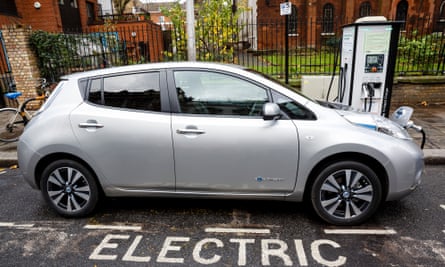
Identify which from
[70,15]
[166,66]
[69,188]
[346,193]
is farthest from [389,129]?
[70,15]

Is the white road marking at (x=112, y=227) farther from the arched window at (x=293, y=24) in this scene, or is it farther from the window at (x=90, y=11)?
the window at (x=90, y=11)

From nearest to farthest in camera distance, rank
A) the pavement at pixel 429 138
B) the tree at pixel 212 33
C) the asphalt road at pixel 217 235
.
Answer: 1. the asphalt road at pixel 217 235
2. the pavement at pixel 429 138
3. the tree at pixel 212 33

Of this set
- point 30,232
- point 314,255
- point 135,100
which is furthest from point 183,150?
point 30,232

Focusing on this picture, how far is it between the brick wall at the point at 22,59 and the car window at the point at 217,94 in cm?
688

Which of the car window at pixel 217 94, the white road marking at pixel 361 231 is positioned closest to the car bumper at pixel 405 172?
the white road marking at pixel 361 231

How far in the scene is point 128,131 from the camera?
318cm

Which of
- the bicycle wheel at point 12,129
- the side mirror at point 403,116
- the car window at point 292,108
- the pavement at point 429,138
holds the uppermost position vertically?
the car window at point 292,108

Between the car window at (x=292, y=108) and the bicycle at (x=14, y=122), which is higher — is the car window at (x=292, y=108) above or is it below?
above

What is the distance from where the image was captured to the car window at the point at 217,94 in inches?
125

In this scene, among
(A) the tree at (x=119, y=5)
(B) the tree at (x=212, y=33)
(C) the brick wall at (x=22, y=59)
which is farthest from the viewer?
(A) the tree at (x=119, y=5)

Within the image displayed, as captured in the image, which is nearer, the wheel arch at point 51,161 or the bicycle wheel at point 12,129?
the wheel arch at point 51,161

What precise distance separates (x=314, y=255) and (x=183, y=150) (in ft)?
5.15

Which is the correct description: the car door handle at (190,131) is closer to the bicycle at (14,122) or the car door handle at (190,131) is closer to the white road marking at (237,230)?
the white road marking at (237,230)

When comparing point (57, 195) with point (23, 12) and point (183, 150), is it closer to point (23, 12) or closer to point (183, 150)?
point (183, 150)
